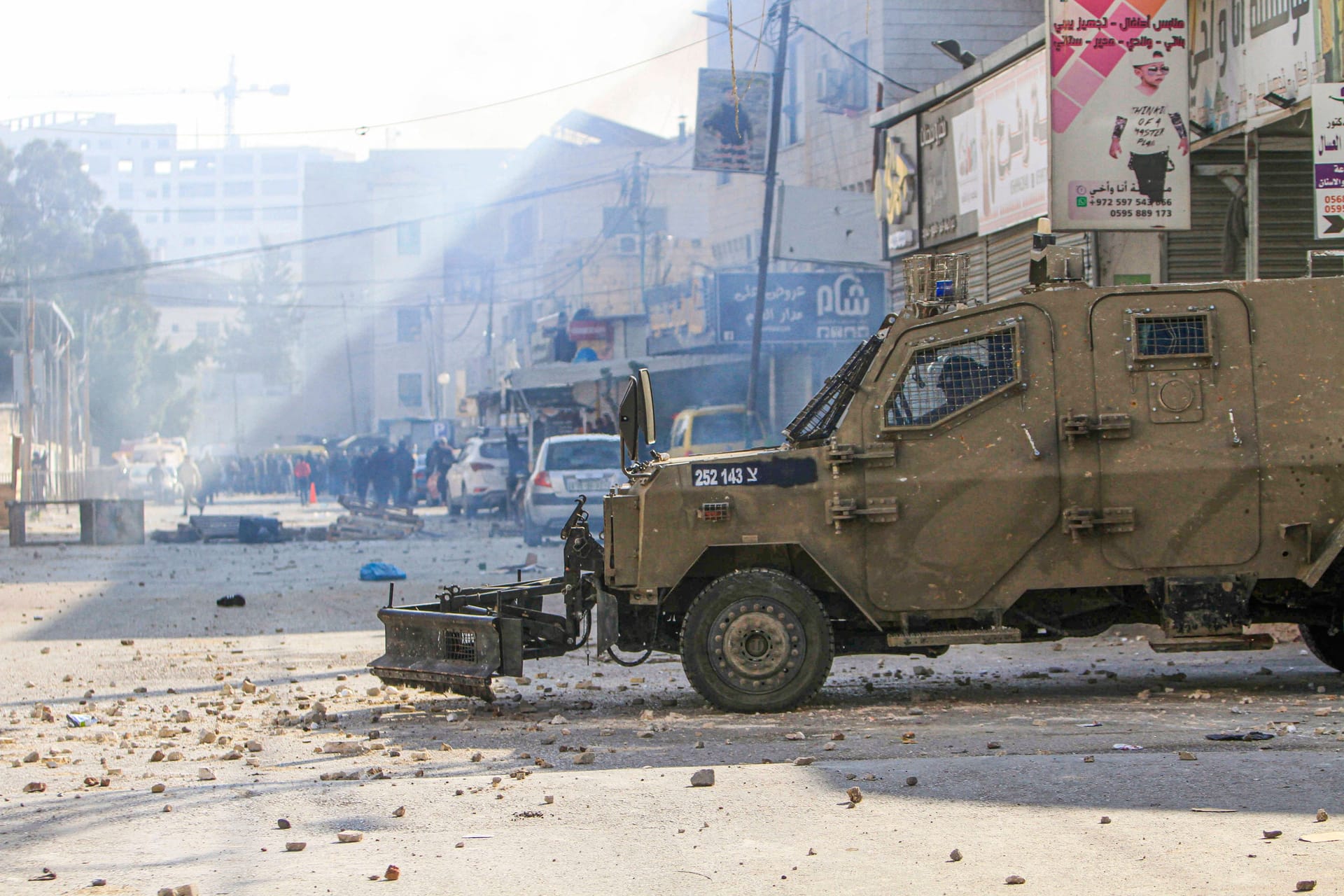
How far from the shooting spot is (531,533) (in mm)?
24016

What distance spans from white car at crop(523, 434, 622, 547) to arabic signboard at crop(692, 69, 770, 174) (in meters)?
6.65

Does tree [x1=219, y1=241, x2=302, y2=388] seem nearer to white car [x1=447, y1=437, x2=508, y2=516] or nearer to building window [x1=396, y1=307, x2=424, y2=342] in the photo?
building window [x1=396, y1=307, x2=424, y2=342]

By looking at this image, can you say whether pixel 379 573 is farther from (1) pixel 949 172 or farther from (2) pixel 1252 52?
(2) pixel 1252 52

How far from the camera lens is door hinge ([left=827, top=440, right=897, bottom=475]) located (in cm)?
810

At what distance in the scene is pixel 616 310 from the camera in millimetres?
54062

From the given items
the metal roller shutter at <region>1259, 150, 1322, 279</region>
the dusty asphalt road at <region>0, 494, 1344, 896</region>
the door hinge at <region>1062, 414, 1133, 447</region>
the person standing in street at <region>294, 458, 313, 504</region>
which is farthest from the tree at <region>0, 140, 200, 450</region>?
the door hinge at <region>1062, 414, 1133, 447</region>

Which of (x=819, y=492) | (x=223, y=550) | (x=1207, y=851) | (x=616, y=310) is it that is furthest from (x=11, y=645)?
(x=616, y=310)

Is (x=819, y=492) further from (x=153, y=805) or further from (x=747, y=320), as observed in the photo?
(x=747, y=320)

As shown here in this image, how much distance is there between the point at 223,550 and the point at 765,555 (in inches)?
730

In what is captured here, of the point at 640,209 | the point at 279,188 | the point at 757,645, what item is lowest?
the point at 757,645

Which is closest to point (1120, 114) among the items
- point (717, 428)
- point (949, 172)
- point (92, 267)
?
point (949, 172)

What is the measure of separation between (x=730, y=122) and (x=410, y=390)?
60.9 metres

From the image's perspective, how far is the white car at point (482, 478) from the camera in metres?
32.6

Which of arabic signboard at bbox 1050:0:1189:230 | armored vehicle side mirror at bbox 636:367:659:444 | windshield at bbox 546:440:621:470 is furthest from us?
windshield at bbox 546:440:621:470
